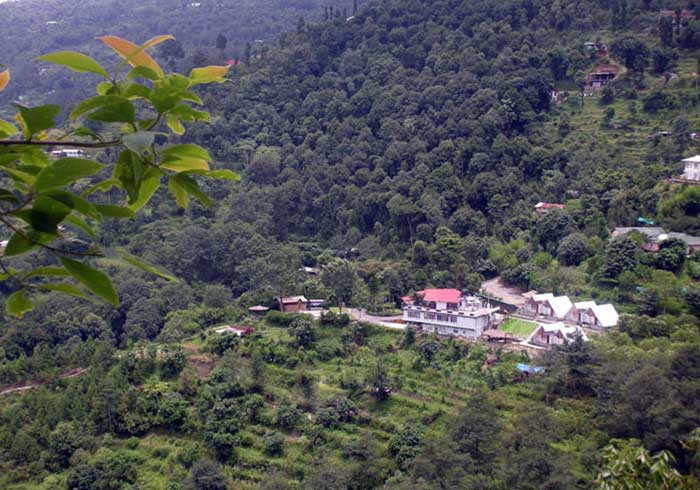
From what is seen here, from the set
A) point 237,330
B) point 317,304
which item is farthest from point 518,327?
point 237,330

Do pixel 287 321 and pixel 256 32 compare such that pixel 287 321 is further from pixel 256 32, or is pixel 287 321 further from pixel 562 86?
pixel 256 32

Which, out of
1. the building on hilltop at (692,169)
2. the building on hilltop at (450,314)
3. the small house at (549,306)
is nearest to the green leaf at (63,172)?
the building on hilltop at (450,314)

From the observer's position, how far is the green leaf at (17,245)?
0.51 meters

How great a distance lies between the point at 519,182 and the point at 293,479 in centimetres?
739

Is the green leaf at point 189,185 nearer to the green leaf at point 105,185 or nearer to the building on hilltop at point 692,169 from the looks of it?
the green leaf at point 105,185

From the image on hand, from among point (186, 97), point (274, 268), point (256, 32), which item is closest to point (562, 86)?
point (274, 268)

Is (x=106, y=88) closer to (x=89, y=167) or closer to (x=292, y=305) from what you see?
(x=89, y=167)

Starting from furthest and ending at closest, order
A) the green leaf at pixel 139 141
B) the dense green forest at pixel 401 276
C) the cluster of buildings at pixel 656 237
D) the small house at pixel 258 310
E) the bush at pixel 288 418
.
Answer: the small house at pixel 258 310, the cluster of buildings at pixel 656 237, the bush at pixel 288 418, the dense green forest at pixel 401 276, the green leaf at pixel 139 141

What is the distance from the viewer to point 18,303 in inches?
24.2

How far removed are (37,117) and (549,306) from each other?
361 inches

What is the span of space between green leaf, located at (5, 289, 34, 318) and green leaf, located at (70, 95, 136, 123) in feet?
0.62

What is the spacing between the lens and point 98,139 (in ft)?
1.85

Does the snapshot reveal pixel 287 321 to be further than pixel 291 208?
No

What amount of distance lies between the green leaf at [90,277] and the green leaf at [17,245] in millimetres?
44
